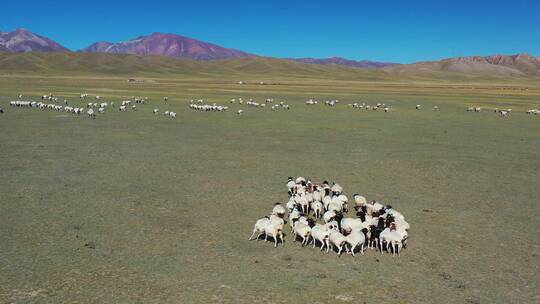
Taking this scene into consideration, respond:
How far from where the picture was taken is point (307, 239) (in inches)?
506

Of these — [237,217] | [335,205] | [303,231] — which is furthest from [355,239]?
[237,217]

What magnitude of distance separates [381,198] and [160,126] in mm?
23246

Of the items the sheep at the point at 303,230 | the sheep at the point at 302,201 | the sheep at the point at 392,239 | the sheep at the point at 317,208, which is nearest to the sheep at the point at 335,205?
the sheep at the point at 317,208

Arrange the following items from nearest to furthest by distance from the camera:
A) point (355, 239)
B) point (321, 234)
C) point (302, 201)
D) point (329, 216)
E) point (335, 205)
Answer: point (355, 239) → point (321, 234) → point (329, 216) → point (335, 205) → point (302, 201)

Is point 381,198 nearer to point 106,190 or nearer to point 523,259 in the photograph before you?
point 523,259

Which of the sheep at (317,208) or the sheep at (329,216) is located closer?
the sheep at (329,216)

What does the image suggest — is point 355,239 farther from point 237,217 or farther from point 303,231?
point 237,217

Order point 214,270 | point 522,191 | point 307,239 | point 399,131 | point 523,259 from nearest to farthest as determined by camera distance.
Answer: point 214,270, point 523,259, point 307,239, point 522,191, point 399,131

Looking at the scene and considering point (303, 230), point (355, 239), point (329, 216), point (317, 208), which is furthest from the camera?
point (317, 208)

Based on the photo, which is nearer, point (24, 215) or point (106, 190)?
point (24, 215)

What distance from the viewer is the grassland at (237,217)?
1017cm

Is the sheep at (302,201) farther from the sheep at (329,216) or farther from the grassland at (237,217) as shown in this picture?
the sheep at (329,216)

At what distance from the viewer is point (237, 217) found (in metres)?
14.9

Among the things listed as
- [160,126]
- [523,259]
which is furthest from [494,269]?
[160,126]
